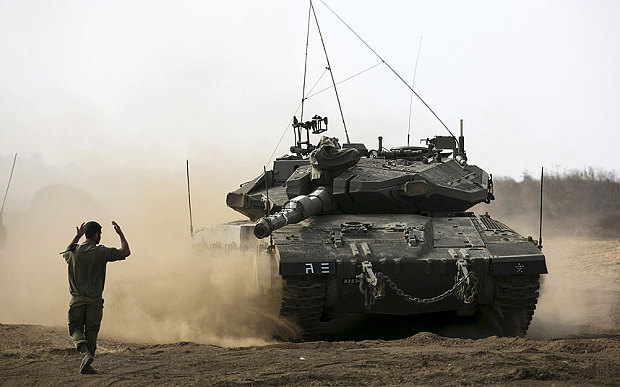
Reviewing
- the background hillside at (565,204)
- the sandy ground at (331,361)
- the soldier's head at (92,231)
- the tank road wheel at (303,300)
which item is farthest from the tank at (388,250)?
the background hillside at (565,204)

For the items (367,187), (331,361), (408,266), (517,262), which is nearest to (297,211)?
(367,187)

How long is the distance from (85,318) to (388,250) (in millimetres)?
4262

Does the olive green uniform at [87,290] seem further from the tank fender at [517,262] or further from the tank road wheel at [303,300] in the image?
the tank fender at [517,262]

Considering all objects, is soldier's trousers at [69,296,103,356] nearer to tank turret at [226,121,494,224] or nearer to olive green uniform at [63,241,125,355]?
olive green uniform at [63,241,125,355]

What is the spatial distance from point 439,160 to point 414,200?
1.58 metres

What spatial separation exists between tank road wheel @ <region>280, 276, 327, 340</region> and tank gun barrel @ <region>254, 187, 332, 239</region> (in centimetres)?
72

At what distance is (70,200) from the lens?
26484mm

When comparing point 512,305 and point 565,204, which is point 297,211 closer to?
point 512,305

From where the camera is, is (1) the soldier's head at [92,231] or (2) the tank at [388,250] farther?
(2) the tank at [388,250]

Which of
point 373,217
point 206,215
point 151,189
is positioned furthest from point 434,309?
point 151,189

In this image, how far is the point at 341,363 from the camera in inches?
352

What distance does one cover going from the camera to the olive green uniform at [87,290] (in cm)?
910

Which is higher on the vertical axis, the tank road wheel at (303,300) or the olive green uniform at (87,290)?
the olive green uniform at (87,290)

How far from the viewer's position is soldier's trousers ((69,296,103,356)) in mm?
9086
